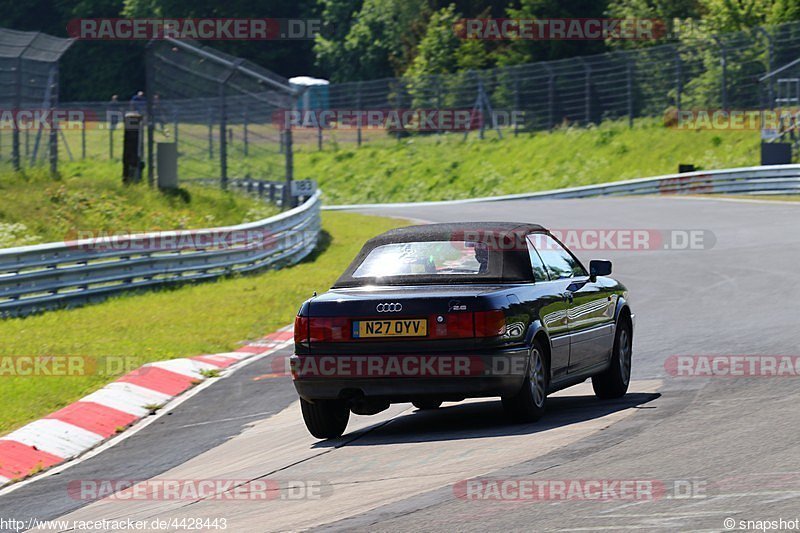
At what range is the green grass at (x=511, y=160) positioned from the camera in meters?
41.7

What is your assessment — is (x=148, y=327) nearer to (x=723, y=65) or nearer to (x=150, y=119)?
(x=150, y=119)

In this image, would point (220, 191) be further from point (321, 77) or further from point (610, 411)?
point (321, 77)

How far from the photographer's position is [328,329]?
28.9 ft

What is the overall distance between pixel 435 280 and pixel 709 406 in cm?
206

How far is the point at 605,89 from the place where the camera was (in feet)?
145

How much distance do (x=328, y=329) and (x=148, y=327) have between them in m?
7.08

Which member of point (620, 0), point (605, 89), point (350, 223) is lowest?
point (350, 223)

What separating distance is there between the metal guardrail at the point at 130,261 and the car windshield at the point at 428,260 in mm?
7818

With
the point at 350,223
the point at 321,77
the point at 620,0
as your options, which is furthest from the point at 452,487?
the point at 321,77

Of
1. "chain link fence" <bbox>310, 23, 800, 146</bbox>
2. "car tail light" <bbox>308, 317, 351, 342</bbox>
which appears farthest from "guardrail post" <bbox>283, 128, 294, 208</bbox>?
"car tail light" <bbox>308, 317, 351, 342</bbox>

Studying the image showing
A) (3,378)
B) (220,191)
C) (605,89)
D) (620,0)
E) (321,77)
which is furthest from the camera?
(321,77)
